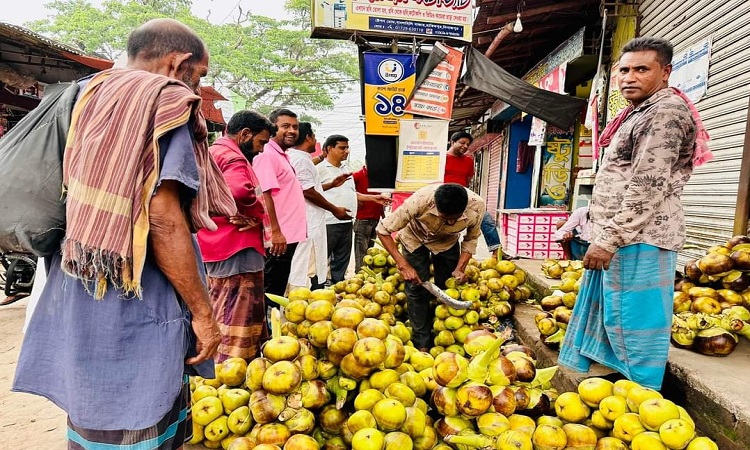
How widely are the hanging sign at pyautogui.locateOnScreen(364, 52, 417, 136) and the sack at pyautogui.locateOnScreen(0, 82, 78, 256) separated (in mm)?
4475

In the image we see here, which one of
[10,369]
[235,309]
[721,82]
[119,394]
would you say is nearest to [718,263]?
Result: [721,82]

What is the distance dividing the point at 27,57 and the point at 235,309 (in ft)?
27.4

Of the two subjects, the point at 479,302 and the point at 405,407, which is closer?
the point at 405,407

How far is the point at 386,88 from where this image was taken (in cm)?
564

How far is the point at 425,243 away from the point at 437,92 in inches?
104

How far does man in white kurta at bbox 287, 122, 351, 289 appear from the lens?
175 inches

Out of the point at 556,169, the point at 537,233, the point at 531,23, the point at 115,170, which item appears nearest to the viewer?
the point at 115,170

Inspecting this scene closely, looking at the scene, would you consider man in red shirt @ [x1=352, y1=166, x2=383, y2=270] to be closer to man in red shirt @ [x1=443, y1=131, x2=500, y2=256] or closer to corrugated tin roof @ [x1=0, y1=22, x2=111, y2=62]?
man in red shirt @ [x1=443, y1=131, x2=500, y2=256]

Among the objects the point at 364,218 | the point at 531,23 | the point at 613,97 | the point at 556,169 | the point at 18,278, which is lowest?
the point at 18,278

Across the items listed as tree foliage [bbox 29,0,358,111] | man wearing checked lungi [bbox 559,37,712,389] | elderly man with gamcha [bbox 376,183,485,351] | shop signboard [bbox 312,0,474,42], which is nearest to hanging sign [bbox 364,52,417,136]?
shop signboard [bbox 312,0,474,42]

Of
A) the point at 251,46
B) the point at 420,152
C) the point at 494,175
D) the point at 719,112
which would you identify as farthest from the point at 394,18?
the point at 251,46

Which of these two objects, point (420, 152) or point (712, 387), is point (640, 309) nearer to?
point (712, 387)

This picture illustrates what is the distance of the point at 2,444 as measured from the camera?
2.67 metres

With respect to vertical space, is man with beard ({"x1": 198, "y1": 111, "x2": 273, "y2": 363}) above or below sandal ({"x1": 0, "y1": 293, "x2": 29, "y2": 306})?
above
